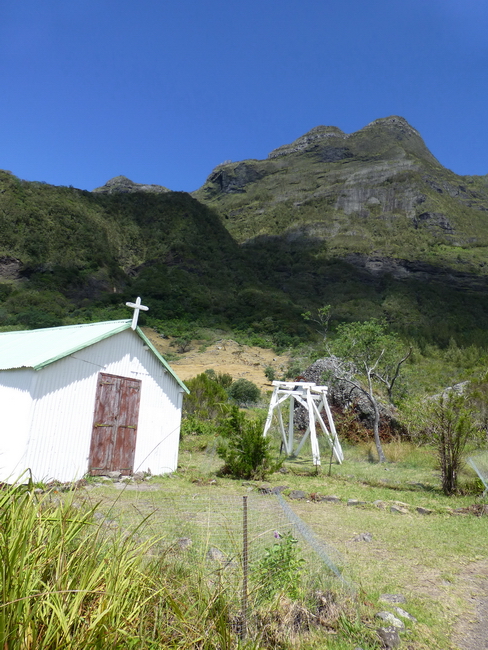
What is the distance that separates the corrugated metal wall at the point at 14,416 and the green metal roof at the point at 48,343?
10.3 inches

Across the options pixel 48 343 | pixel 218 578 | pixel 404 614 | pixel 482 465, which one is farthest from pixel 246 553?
pixel 48 343

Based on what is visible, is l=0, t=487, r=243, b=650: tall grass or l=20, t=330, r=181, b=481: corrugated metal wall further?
l=20, t=330, r=181, b=481: corrugated metal wall

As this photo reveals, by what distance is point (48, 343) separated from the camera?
34.3ft

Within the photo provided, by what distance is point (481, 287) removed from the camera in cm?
6391

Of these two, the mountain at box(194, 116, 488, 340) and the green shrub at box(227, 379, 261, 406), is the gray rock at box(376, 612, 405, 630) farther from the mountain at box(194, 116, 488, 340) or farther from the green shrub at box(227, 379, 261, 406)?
the mountain at box(194, 116, 488, 340)

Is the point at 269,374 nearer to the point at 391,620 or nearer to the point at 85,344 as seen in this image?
the point at 85,344

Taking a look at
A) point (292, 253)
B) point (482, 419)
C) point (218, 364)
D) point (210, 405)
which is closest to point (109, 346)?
point (210, 405)

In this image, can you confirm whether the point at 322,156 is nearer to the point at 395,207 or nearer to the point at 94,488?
the point at 395,207

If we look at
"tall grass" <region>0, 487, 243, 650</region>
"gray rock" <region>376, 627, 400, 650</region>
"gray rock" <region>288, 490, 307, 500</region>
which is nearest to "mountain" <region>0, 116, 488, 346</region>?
"gray rock" <region>288, 490, 307, 500</region>

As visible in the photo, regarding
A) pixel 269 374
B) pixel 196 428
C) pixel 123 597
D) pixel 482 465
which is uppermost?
pixel 269 374

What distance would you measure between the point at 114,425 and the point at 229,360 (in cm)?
2607

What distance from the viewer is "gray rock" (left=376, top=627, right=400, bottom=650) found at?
3105 mm

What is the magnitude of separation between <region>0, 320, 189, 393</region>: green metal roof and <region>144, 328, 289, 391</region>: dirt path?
18.0 meters

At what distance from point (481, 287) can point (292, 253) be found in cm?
3277
